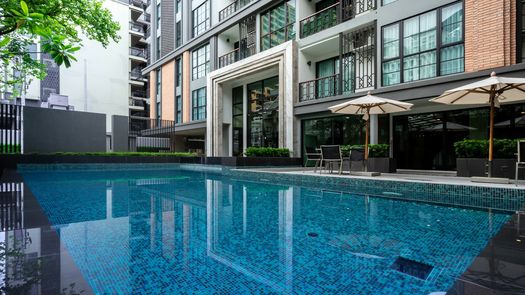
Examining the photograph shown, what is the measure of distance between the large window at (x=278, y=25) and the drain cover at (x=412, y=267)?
13840mm

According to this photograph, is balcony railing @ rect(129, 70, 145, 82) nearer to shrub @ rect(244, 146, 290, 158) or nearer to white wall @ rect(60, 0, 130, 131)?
white wall @ rect(60, 0, 130, 131)

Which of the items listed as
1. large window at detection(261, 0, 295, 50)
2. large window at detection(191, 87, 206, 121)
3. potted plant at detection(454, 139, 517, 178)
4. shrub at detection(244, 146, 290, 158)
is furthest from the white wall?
potted plant at detection(454, 139, 517, 178)

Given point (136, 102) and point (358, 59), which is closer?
point (358, 59)

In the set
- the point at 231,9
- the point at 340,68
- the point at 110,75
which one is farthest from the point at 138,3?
the point at 340,68

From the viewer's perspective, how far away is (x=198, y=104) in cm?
2195

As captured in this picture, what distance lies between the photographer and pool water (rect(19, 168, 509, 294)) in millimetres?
2186

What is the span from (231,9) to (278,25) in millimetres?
5493

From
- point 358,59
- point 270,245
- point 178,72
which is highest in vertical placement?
point 178,72

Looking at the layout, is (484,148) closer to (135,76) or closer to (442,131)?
(442,131)

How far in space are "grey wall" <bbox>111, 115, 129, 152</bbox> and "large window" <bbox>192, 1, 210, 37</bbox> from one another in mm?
8660

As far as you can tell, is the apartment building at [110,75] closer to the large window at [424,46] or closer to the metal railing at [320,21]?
the metal railing at [320,21]

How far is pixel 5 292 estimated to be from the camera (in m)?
1.68

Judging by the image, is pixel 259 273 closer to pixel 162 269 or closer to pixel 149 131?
pixel 162 269

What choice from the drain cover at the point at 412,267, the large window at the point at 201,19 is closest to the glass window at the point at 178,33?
the large window at the point at 201,19
